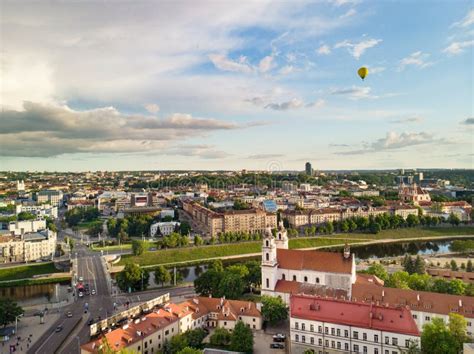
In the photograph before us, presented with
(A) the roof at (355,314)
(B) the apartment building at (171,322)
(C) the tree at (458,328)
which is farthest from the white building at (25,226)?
(C) the tree at (458,328)

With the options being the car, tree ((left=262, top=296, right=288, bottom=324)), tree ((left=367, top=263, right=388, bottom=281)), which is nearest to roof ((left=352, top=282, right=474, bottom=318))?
tree ((left=262, top=296, right=288, bottom=324))

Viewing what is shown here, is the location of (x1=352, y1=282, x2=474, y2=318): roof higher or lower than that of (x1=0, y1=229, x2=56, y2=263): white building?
higher

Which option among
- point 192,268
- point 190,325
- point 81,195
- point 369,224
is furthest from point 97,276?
point 81,195

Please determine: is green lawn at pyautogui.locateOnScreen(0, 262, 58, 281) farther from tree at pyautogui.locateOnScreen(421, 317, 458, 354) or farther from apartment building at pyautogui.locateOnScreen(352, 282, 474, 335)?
tree at pyautogui.locateOnScreen(421, 317, 458, 354)

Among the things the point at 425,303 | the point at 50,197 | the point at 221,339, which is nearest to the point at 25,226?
the point at 221,339

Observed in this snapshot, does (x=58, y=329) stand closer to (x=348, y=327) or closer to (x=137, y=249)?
(x=348, y=327)

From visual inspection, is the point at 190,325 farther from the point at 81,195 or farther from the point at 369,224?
the point at 81,195

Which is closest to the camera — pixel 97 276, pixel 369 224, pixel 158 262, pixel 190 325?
pixel 190 325

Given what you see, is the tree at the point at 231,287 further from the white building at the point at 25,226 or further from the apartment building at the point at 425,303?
the white building at the point at 25,226
